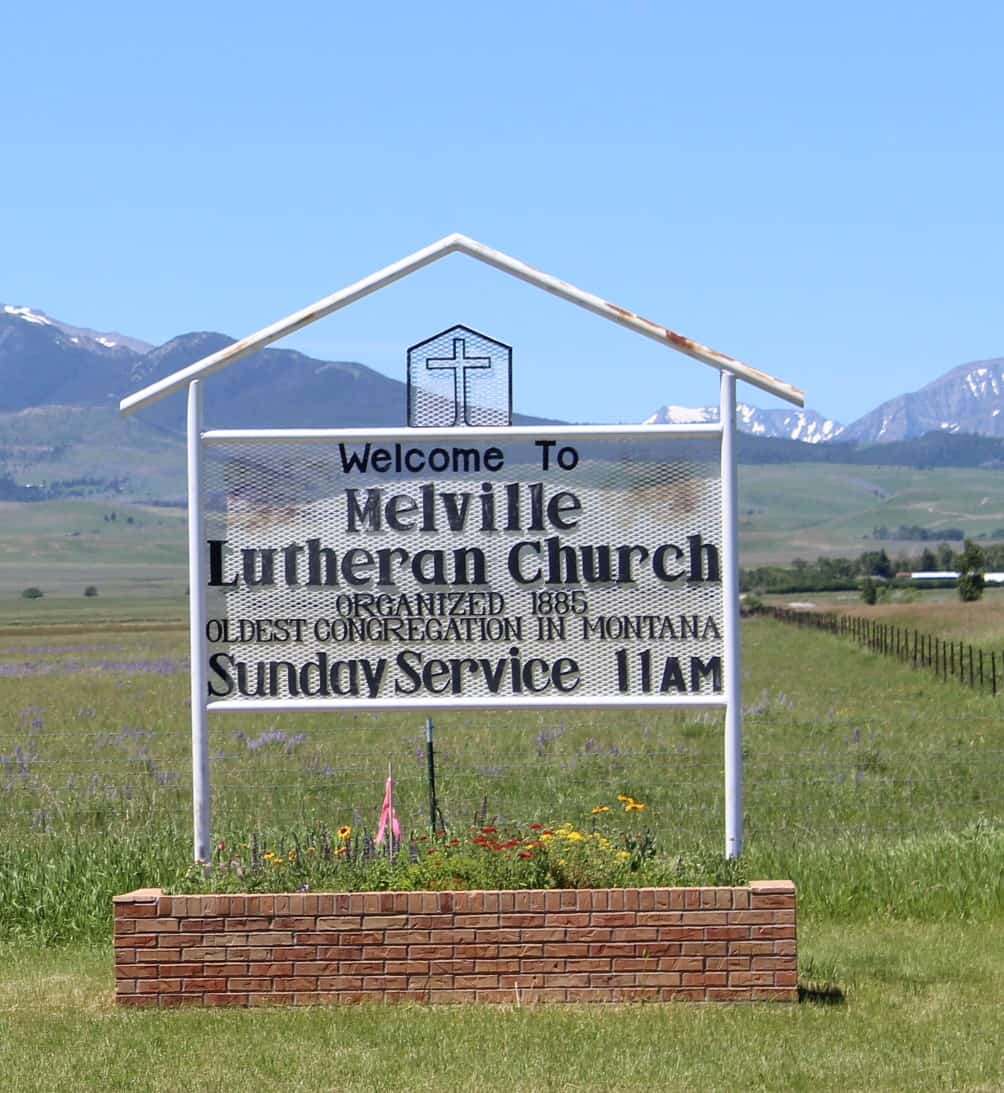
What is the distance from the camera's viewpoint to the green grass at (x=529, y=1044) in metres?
7.30

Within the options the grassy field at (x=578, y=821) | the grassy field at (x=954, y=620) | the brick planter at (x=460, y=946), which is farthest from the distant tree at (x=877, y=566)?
the brick planter at (x=460, y=946)

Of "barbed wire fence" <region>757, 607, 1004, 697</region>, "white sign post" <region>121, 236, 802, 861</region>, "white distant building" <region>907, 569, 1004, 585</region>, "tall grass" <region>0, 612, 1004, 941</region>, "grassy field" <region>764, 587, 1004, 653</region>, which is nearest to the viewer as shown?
"white sign post" <region>121, 236, 802, 861</region>

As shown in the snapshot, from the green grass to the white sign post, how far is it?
153cm

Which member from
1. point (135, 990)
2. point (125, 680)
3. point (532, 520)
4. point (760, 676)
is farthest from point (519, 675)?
point (125, 680)

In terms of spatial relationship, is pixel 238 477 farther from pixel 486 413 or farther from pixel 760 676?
pixel 760 676

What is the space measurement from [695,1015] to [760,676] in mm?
34880

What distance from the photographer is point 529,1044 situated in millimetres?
7805

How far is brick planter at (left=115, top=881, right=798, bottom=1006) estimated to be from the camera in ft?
27.9

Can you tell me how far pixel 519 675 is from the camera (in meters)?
9.92

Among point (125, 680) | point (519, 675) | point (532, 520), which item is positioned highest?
point (532, 520)

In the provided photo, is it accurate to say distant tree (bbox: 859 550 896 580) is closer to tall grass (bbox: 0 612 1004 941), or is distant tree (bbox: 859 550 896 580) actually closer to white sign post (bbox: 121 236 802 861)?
tall grass (bbox: 0 612 1004 941)

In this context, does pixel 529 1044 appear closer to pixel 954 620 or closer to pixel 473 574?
pixel 473 574

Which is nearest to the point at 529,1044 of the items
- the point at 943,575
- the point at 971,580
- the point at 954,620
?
the point at 954,620

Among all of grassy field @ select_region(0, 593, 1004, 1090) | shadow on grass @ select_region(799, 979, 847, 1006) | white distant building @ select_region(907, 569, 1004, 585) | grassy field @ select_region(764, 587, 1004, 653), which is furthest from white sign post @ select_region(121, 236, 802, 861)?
white distant building @ select_region(907, 569, 1004, 585)
